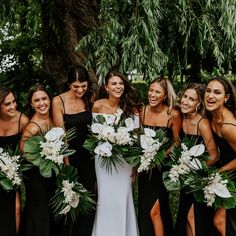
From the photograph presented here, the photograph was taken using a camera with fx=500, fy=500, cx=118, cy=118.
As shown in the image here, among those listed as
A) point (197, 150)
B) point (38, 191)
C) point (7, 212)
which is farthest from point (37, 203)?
point (197, 150)

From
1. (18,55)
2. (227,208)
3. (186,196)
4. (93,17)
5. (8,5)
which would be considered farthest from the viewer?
(18,55)

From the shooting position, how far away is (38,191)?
459cm

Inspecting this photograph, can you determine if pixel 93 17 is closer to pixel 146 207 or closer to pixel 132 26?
pixel 132 26

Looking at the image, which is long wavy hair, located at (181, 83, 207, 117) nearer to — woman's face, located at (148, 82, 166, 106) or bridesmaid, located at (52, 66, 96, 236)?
woman's face, located at (148, 82, 166, 106)

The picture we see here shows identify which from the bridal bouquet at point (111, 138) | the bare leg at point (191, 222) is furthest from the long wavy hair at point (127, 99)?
the bare leg at point (191, 222)

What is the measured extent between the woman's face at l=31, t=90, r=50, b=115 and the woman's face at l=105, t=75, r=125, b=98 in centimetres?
63

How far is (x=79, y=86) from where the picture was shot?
4930 millimetres

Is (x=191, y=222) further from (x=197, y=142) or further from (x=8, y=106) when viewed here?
(x=8, y=106)

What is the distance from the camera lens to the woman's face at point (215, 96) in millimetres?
4262

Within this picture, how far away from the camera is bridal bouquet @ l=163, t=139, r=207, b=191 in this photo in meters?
4.31

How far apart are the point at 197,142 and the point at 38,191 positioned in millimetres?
1514

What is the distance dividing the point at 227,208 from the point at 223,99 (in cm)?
93

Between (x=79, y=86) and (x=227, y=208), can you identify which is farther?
(x=79, y=86)

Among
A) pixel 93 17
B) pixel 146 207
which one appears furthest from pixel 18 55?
pixel 146 207
